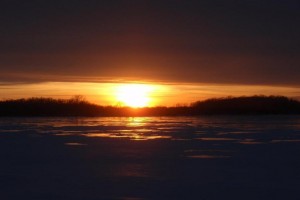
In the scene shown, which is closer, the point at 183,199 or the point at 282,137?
the point at 183,199

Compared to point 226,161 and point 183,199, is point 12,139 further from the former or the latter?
point 183,199

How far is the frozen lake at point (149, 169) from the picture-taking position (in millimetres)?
6503

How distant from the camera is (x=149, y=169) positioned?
8.24 metres


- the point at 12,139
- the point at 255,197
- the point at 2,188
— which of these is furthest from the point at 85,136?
the point at 255,197

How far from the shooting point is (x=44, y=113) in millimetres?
34281

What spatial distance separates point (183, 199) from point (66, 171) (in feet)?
8.08

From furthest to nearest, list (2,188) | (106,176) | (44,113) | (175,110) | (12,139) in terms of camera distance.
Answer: (175,110) → (44,113) → (12,139) → (106,176) → (2,188)

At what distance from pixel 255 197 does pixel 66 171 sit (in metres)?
2.96

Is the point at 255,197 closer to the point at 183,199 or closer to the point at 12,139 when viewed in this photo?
the point at 183,199

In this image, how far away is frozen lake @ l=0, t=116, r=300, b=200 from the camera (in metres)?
6.50

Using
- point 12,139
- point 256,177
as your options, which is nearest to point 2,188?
point 256,177

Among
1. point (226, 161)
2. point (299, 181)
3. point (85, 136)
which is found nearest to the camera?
point (299, 181)

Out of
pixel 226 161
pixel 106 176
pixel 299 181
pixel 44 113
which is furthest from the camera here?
pixel 44 113

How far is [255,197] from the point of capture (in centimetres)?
620
